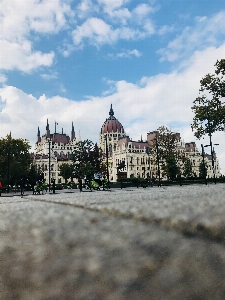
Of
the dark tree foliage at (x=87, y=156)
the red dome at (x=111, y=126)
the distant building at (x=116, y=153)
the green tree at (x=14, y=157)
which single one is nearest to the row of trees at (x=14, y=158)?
the green tree at (x=14, y=157)

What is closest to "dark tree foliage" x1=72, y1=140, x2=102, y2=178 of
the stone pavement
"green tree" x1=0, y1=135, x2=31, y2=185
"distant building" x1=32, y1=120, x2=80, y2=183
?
"green tree" x1=0, y1=135, x2=31, y2=185

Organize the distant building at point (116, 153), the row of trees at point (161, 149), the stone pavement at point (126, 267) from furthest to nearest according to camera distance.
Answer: the distant building at point (116, 153) → the row of trees at point (161, 149) → the stone pavement at point (126, 267)

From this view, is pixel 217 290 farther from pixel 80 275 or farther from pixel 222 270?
pixel 80 275

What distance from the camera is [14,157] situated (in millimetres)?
44656

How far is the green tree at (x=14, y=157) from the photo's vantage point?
42969mm

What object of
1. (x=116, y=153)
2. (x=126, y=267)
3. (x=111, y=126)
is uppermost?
(x=111, y=126)

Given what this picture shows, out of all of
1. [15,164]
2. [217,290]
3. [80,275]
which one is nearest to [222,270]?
[217,290]

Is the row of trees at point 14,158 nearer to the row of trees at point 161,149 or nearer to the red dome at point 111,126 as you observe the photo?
the row of trees at point 161,149

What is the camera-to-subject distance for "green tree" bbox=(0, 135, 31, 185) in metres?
43.0

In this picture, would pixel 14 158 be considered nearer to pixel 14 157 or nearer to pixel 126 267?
pixel 14 157

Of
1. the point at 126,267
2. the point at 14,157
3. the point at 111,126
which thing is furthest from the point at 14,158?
the point at 111,126

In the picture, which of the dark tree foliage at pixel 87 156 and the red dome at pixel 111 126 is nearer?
the dark tree foliage at pixel 87 156

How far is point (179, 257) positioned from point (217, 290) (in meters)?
0.07

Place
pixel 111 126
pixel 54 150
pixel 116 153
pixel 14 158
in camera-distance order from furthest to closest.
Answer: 1. pixel 111 126
2. pixel 54 150
3. pixel 116 153
4. pixel 14 158
